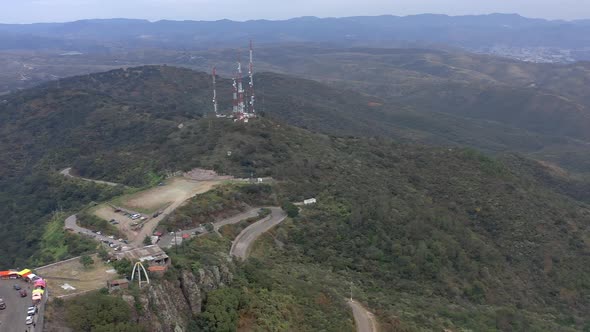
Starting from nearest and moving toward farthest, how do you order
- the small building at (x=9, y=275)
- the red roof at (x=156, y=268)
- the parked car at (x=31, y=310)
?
the parked car at (x=31, y=310)
the small building at (x=9, y=275)
the red roof at (x=156, y=268)

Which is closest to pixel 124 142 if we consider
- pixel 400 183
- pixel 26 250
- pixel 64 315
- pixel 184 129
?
pixel 184 129

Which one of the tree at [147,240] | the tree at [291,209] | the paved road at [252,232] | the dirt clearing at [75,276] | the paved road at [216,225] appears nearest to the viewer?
the dirt clearing at [75,276]

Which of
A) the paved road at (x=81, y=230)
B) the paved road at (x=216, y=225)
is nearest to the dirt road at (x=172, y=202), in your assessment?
the paved road at (x=81, y=230)

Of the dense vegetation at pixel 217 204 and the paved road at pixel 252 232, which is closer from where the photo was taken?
the paved road at pixel 252 232

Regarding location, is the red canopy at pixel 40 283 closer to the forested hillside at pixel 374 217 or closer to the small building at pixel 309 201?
the forested hillside at pixel 374 217

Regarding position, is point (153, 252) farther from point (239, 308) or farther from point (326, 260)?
point (326, 260)

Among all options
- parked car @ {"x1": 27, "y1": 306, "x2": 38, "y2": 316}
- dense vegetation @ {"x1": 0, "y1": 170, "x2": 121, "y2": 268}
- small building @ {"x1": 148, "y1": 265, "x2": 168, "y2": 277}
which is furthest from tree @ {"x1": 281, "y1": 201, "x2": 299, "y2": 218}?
parked car @ {"x1": 27, "y1": 306, "x2": 38, "y2": 316}

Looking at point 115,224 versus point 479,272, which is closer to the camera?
point 115,224

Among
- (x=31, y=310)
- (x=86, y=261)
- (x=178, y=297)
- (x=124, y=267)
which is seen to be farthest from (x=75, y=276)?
(x=178, y=297)

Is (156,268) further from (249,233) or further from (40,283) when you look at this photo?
(249,233)
